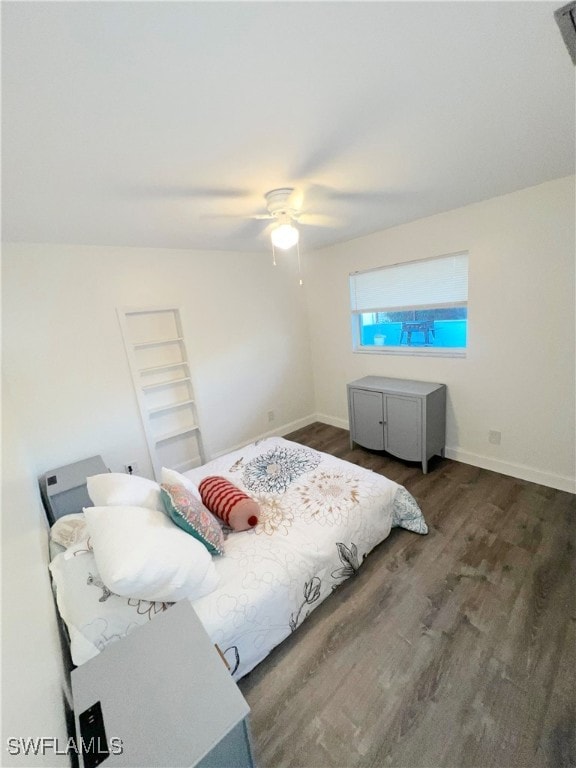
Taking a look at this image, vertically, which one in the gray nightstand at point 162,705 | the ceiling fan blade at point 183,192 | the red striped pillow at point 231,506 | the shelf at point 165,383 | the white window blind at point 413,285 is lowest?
the red striped pillow at point 231,506

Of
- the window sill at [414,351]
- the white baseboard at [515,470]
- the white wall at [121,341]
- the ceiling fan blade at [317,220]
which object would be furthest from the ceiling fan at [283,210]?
the white baseboard at [515,470]

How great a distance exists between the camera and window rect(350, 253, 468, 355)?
2.81m

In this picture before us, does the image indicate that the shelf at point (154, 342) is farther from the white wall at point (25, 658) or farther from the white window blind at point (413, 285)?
the white window blind at point (413, 285)

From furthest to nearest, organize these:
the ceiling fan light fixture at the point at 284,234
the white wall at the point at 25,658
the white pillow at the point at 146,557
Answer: the ceiling fan light fixture at the point at 284,234
the white pillow at the point at 146,557
the white wall at the point at 25,658

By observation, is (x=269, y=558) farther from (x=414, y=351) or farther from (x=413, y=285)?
(x=413, y=285)

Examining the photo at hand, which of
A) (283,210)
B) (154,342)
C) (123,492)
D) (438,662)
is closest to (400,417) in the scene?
(438,662)

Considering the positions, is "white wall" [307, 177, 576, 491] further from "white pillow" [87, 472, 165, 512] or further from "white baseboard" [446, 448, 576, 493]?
"white pillow" [87, 472, 165, 512]

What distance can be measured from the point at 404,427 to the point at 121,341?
2811 mm

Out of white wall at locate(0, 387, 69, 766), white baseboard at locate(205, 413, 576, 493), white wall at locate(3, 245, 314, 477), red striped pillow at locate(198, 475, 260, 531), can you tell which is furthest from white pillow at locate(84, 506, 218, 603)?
white baseboard at locate(205, 413, 576, 493)

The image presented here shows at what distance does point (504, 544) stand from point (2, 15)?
3.13 metres

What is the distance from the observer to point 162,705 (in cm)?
84

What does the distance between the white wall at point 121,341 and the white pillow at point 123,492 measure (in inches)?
A: 50.9

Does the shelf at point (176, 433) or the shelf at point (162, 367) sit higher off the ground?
the shelf at point (162, 367)

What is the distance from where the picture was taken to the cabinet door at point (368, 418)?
10.2 feet
